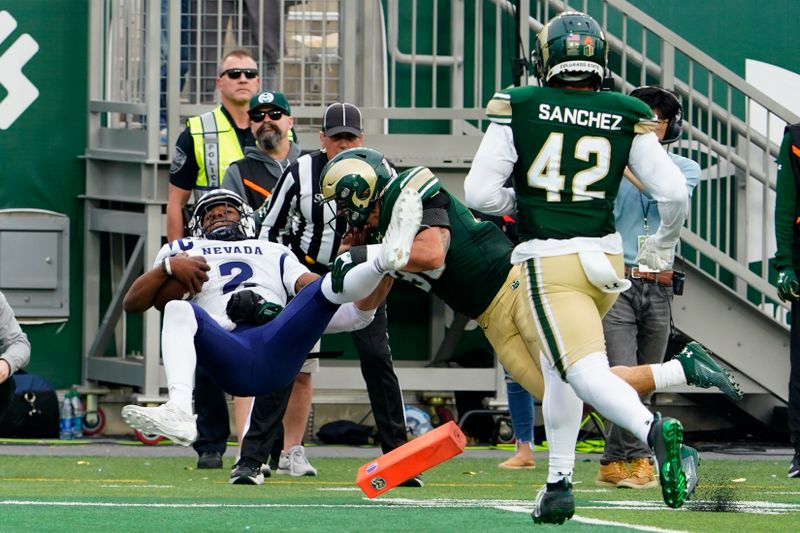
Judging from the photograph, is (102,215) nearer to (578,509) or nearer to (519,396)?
(519,396)

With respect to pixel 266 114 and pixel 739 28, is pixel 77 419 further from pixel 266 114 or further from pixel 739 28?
pixel 739 28

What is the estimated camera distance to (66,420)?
11961 mm

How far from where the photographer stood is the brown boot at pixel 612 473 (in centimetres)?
886

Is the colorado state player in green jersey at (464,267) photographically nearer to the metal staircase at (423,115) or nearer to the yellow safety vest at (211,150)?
the yellow safety vest at (211,150)

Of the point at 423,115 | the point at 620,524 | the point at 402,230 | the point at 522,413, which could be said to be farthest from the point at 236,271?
the point at 423,115

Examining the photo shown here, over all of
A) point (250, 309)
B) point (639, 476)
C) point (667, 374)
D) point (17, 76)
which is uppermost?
point (17, 76)

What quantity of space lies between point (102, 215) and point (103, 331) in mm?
763

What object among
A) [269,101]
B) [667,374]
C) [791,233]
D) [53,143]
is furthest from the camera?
[53,143]

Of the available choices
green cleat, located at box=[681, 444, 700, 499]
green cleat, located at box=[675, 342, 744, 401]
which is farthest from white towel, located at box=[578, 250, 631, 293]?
green cleat, located at box=[681, 444, 700, 499]

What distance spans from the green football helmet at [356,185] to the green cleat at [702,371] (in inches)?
50.8

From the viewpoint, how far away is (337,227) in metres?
9.04

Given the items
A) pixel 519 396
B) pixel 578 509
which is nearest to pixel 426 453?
pixel 578 509

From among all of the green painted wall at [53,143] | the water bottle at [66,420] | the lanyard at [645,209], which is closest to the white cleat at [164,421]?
the lanyard at [645,209]

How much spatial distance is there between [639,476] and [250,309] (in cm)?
212
